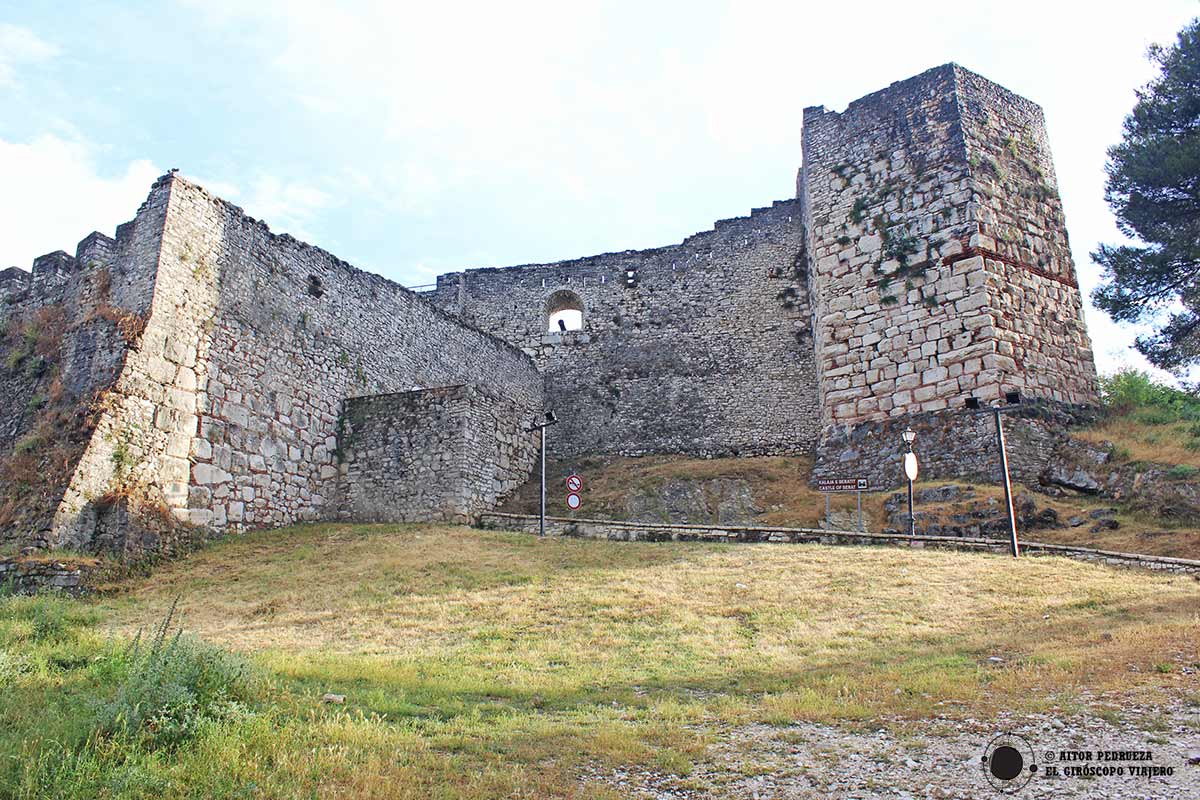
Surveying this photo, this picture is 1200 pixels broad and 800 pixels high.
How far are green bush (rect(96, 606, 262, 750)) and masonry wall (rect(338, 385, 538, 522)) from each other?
38.8 ft

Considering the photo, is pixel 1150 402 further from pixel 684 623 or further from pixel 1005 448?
pixel 684 623

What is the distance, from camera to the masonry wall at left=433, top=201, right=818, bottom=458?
26.4 m

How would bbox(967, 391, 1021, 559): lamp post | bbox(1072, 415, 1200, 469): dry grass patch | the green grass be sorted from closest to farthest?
the green grass
bbox(967, 391, 1021, 559): lamp post
bbox(1072, 415, 1200, 469): dry grass patch

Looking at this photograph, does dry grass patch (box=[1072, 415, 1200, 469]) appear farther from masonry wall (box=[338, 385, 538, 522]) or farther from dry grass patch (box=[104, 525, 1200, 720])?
masonry wall (box=[338, 385, 538, 522])

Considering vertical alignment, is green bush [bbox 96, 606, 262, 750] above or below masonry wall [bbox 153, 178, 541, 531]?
below

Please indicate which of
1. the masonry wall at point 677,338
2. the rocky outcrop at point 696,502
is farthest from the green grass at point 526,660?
the masonry wall at point 677,338

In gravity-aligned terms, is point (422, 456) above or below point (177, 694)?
above

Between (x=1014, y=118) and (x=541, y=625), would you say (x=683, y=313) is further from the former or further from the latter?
(x=541, y=625)

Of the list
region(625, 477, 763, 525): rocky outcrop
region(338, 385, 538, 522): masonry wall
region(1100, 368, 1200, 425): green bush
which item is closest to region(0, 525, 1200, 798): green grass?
region(338, 385, 538, 522): masonry wall

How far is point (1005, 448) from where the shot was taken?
56.8ft

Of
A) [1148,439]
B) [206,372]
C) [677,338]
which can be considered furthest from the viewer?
[677,338]

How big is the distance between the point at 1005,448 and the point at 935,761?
42.4 ft

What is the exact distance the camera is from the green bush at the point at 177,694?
6.30 metres

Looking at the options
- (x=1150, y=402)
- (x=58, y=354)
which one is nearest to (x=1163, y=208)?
(x=1150, y=402)
